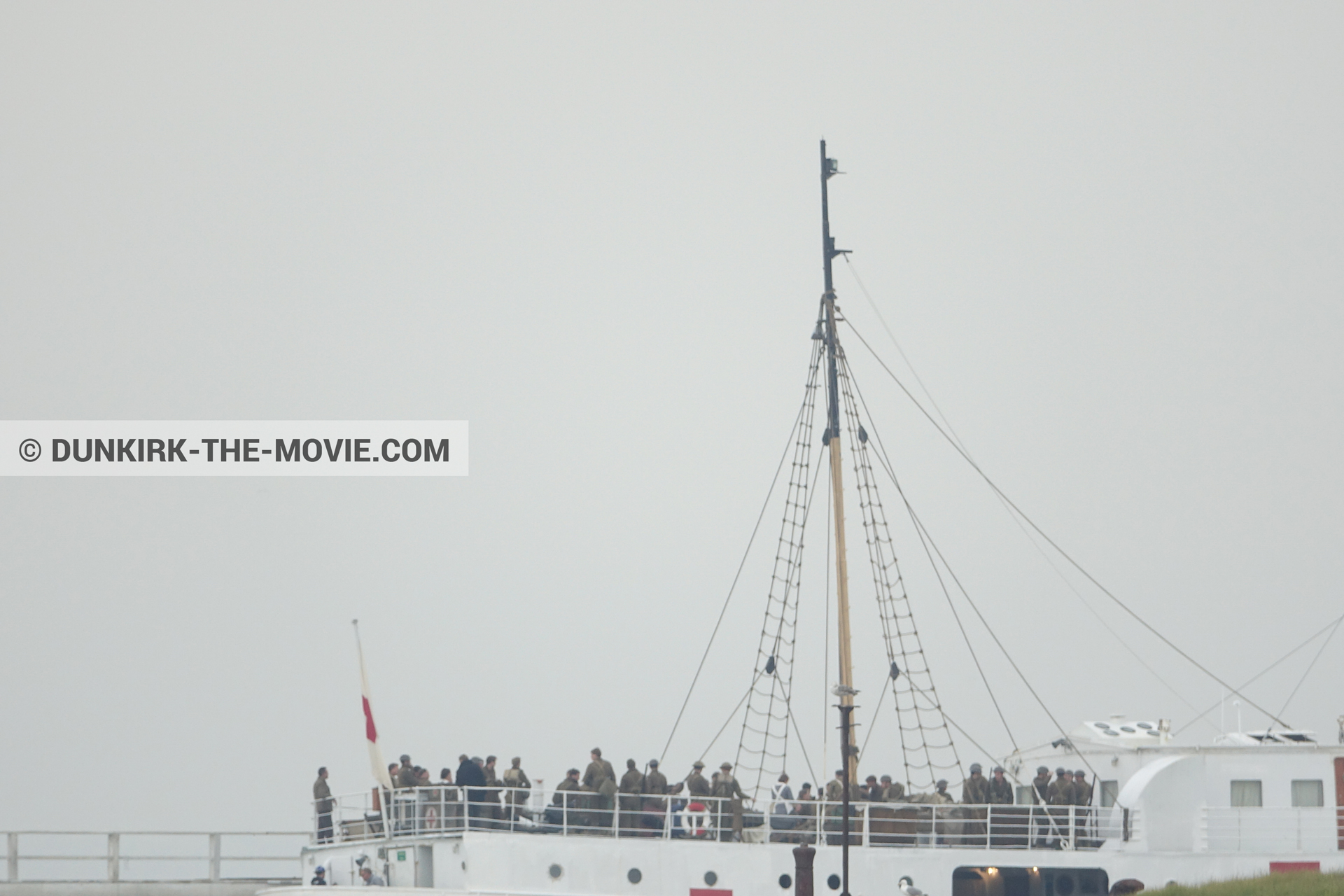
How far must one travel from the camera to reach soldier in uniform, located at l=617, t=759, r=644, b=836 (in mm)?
37344

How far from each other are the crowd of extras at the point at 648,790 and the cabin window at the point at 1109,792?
1.18m

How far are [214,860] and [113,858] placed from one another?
2410 millimetres

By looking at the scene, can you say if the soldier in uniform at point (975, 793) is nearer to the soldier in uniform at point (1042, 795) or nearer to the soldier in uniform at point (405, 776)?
the soldier in uniform at point (1042, 795)

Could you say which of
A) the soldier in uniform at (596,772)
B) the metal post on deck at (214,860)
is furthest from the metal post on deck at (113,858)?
the soldier in uniform at (596,772)

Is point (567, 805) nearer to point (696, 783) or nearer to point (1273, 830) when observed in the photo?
point (696, 783)

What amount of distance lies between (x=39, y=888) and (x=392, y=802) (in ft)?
49.8

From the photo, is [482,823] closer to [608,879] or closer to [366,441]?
[608,879]

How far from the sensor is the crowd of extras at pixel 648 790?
1462 inches

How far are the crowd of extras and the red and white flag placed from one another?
0.75 meters

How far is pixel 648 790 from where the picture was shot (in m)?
37.7

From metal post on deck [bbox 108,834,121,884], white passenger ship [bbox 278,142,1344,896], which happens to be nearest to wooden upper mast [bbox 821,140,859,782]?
white passenger ship [bbox 278,142,1344,896]

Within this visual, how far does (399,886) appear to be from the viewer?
36.9 meters

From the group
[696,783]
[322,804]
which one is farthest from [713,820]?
[322,804]

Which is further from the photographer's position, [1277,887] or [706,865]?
[706,865]
